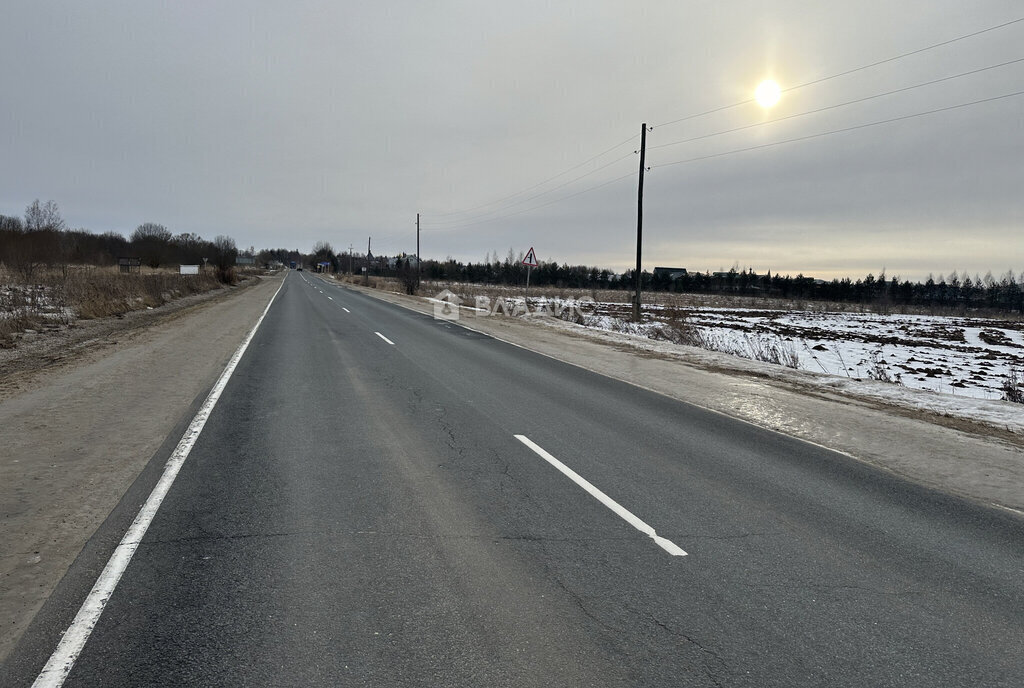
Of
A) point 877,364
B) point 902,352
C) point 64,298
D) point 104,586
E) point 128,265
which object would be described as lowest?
point 902,352

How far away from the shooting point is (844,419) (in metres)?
8.48

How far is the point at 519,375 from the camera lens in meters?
11.6

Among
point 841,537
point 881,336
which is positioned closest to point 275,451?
point 841,537

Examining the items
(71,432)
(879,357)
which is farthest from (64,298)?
(879,357)

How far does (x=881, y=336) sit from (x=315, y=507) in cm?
3332

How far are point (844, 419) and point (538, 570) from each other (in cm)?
676

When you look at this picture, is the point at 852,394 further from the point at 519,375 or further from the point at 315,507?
the point at 315,507

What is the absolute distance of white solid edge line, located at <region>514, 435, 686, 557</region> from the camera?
163 inches

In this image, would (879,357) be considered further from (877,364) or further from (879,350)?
(877,364)

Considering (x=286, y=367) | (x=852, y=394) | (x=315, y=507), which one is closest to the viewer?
(x=315, y=507)

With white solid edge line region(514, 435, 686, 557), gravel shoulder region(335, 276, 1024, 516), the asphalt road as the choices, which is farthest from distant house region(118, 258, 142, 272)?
white solid edge line region(514, 435, 686, 557)

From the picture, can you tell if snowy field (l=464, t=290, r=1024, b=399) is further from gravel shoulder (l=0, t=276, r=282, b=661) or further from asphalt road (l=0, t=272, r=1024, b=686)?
gravel shoulder (l=0, t=276, r=282, b=661)

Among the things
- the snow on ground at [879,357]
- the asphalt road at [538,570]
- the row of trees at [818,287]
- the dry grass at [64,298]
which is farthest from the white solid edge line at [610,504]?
the row of trees at [818,287]

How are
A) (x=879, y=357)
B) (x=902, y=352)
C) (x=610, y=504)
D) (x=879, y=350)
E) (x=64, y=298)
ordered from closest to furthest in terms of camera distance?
(x=610, y=504) < (x=879, y=357) < (x=879, y=350) < (x=902, y=352) < (x=64, y=298)
